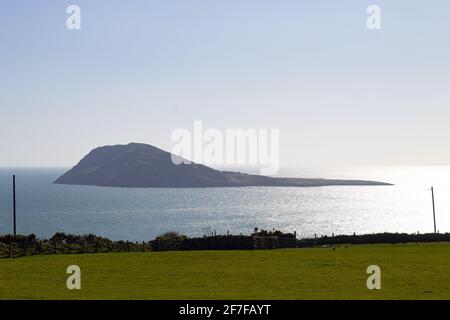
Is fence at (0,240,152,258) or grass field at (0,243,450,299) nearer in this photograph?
grass field at (0,243,450,299)

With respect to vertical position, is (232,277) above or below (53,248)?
below

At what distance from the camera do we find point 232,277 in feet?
102

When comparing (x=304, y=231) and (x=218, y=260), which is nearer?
(x=218, y=260)

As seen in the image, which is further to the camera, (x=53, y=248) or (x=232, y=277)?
(x=53, y=248)

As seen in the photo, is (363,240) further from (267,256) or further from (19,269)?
(19,269)

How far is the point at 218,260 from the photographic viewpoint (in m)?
41.8

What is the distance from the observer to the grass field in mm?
24781

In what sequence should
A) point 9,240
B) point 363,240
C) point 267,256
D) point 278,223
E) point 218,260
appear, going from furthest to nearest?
point 278,223 < point 363,240 < point 9,240 < point 267,256 < point 218,260

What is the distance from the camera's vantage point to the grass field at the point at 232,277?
24.8 metres

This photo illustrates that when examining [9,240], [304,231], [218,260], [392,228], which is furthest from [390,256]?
[392,228]

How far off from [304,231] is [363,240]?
105200 mm

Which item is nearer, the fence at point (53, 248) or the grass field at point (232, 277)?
the grass field at point (232, 277)
